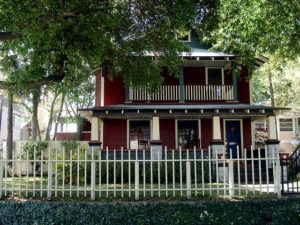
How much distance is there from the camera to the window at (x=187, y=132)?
16.6m

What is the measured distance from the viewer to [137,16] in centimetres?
1016

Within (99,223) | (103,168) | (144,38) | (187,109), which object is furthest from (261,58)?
(99,223)

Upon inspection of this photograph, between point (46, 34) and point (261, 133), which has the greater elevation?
point (46, 34)

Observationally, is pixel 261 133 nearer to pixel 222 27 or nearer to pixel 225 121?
pixel 225 121

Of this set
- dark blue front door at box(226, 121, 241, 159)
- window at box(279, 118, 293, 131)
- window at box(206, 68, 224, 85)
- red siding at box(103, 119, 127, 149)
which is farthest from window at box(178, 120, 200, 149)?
window at box(279, 118, 293, 131)

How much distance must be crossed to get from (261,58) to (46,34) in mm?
11239

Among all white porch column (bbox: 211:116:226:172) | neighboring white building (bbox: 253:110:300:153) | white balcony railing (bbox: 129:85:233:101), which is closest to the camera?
white porch column (bbox: 211:116:226:172)

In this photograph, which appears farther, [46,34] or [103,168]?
[103,168]

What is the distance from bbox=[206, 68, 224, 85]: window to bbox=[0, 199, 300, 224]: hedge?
10930mm

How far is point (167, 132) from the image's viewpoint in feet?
54.7

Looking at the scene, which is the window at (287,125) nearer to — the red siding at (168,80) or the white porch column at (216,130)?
the red siding at (168,80)

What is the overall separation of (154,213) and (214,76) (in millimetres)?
12311

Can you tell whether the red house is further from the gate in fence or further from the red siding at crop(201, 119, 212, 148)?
the gate in fence

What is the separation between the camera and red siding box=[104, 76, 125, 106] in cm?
1680
